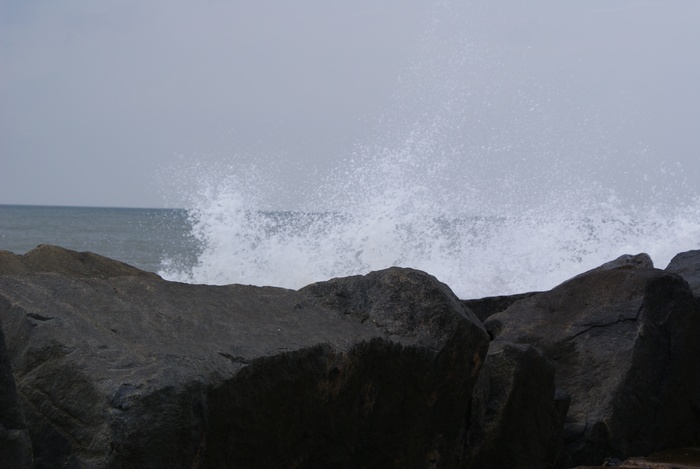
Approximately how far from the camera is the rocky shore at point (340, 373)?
2264 millimetres

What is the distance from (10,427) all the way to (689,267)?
15.5 feet

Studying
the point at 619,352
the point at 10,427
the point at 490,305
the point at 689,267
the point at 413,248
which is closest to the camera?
the point at 10,427

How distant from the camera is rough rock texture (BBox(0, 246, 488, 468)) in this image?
224 cm

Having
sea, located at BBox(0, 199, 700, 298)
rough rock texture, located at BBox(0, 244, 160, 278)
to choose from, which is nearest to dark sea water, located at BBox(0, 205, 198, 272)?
sea, located at BBox(0, 199, 700, 298)

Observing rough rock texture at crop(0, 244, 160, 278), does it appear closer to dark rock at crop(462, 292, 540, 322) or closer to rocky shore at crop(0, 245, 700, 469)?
rocky shore at crop(0, 245, 700, 469)

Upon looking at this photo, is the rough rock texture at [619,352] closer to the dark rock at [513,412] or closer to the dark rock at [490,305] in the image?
the dark rock at [513,412]

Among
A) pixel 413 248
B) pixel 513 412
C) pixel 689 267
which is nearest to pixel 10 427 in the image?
pixel 513 412

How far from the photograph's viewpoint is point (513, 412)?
363cm

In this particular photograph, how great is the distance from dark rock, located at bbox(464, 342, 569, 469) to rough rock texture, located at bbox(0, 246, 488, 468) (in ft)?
0.36

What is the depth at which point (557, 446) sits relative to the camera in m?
3.95

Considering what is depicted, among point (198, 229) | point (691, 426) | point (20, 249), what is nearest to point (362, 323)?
point (691, 426)

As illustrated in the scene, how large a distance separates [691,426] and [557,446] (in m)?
1.14

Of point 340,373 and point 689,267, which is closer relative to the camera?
point 340,373

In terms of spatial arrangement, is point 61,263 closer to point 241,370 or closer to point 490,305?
point 490,305
